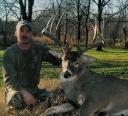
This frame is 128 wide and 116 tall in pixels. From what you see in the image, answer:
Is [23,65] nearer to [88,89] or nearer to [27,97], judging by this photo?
[27,97]

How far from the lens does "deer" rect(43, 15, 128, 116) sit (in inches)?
297

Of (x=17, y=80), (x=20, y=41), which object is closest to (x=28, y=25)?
(x=20, y=41)

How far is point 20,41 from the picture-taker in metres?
8.53

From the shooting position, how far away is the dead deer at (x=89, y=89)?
7.54m

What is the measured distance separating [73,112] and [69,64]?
2.79 ft

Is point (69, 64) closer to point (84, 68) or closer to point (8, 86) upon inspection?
point (84, 68)

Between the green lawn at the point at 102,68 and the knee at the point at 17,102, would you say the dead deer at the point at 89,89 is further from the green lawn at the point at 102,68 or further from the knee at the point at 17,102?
the green lawn at the point at 102,68

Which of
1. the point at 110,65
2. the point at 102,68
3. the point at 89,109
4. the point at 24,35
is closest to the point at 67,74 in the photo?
the point at 89,109

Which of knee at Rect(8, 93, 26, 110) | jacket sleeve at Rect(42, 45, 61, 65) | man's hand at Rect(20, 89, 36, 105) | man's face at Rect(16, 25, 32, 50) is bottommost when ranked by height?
knee at Rect(8, 93, 26, 110)

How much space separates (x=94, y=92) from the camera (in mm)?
7723

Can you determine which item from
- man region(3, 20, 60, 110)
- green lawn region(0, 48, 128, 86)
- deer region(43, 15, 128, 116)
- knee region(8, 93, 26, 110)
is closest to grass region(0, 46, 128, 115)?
green lawn region(0, 48, 128, 86)

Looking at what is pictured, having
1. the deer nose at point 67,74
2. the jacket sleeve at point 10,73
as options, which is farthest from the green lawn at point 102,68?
Result: the deer nose at point 67,74

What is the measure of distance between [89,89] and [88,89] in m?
0.02

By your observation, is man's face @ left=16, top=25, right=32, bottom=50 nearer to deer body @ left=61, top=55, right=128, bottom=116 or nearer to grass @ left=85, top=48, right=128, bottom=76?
deer body @ left=61, top=55, right=128, bottom=116
